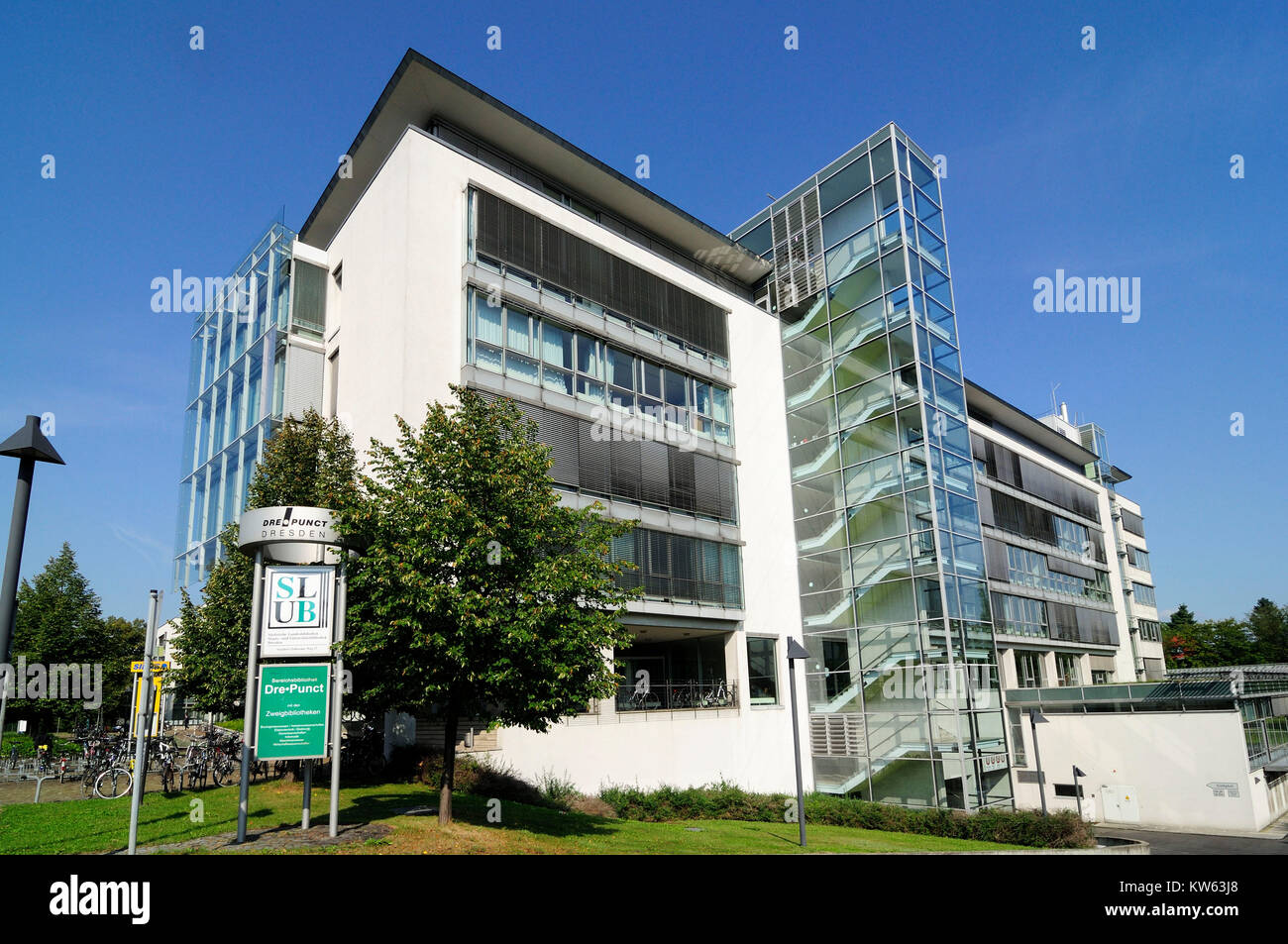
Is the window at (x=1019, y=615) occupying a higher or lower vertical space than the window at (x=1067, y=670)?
higher

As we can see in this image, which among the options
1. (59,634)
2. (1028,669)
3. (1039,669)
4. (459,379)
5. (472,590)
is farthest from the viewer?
(1039,669)

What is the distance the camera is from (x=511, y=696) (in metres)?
14.2

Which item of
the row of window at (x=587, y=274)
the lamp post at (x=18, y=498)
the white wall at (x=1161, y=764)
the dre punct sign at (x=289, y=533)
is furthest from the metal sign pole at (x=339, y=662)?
the white wall at (x=1161, y=764)

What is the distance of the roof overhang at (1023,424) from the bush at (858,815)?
22967 mm

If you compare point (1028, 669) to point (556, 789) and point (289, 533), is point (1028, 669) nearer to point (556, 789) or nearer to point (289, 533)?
point (556, 789)

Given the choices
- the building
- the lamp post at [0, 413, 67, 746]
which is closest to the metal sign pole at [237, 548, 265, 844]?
the lamp post at [0, 413, 67, 746]

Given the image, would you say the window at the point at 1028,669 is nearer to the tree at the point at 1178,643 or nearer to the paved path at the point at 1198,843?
the paved path at the point at 1198,843

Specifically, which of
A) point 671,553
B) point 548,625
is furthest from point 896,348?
point 548,625

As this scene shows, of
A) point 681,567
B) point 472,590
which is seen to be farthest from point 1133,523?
point 472,590

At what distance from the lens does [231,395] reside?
32781mm

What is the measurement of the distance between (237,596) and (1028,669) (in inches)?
1721

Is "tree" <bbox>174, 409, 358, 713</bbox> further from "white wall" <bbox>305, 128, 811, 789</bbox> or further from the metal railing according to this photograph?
the metal railing

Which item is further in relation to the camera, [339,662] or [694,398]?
[694,398]

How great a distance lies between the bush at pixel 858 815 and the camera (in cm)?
2214
